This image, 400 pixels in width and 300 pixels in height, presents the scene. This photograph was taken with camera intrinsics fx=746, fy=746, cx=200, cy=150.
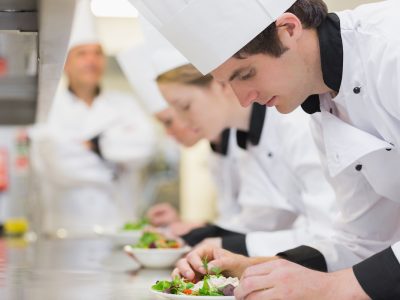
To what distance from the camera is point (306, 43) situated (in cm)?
144

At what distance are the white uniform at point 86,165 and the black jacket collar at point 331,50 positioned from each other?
8.00 ft

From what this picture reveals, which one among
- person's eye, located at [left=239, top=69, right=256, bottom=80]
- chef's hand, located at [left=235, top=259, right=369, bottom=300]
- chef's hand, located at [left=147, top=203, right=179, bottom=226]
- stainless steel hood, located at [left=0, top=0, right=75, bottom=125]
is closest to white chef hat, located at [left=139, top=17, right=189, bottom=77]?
stainless steel hood, located at [left=0, top=0, right=75, bottom=125]

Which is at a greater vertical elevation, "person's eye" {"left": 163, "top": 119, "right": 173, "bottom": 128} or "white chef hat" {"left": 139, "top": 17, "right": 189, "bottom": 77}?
"white chef hat" {"left": 139, "top": 17, "right": 189, "bottom": 77}

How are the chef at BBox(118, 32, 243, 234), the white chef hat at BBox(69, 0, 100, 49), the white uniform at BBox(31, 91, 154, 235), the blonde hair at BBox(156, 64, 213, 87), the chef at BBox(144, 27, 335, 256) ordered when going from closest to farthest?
the chef at BBox(144, 27, 335, 256)
the blonde hair at BBox(156, 64, 213, 87)
the chef at BBox(118, 32, 243, 234)
the white uniform at BBox(31, 91, 154, 235)
the white chef hat at BBox(69, 0, 100, 49)

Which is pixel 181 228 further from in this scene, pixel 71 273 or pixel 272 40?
pixel 272 40

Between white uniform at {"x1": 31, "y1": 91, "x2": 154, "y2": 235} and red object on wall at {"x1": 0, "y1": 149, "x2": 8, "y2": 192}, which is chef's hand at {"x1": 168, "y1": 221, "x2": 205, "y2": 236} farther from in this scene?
red object on wall at {"x1": 0, "y1": 149, "x2": 8, "y2": 192}

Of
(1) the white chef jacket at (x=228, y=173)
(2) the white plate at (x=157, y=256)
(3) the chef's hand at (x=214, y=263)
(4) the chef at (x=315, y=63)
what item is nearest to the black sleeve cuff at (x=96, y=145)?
(1) the white chef jacket at (x=228, y=173)

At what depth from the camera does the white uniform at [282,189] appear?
205 centimetres

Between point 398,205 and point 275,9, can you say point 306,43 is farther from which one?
point 398,205

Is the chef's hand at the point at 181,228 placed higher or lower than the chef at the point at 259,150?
lower

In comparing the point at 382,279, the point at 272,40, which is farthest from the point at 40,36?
the point at 382,279

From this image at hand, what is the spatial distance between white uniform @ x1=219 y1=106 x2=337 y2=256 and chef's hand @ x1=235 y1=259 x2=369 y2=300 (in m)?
0.73

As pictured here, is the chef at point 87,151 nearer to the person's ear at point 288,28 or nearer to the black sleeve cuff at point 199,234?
the black sleeve cuff at point 199,234

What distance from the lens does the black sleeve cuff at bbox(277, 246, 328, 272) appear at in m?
1.58
